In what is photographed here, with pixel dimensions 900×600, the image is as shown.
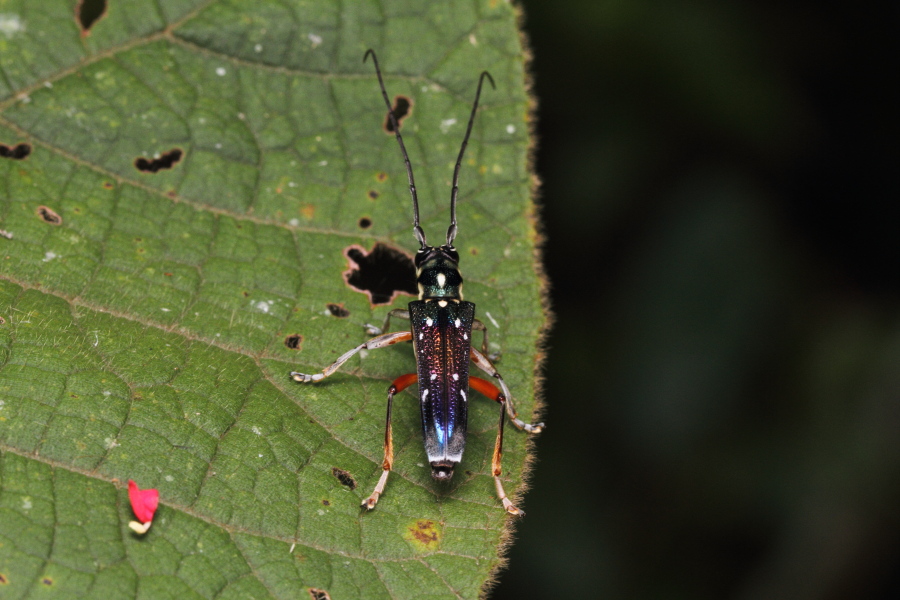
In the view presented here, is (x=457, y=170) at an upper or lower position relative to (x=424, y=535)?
upper

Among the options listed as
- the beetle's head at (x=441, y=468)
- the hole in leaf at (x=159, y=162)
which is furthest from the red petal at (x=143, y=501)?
the hole in leaf at (x=159, y=162)

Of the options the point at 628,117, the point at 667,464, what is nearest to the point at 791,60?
the point at 628,117

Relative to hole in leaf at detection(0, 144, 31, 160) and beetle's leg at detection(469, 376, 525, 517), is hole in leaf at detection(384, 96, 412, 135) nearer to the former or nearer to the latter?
beetle's leg at detection(469, 376, 525, 517)

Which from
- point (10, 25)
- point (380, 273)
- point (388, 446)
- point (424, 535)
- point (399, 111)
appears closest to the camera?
point (424, 535)

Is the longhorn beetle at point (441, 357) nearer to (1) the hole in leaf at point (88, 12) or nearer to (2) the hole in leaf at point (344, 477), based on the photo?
(2) the hole in leaf at point (344, 477)

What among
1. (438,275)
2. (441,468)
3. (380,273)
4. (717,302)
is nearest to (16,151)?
(380,273)

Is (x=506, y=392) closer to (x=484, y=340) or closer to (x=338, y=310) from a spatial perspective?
(x=484, y=340)

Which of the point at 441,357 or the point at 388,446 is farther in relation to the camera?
the point at 441,357

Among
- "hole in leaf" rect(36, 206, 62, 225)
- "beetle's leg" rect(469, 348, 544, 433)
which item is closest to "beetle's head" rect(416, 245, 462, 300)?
"beetle's leg" rect(469, 348, 544, 433)

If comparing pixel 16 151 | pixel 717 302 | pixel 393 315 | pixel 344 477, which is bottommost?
pixel 717 302
